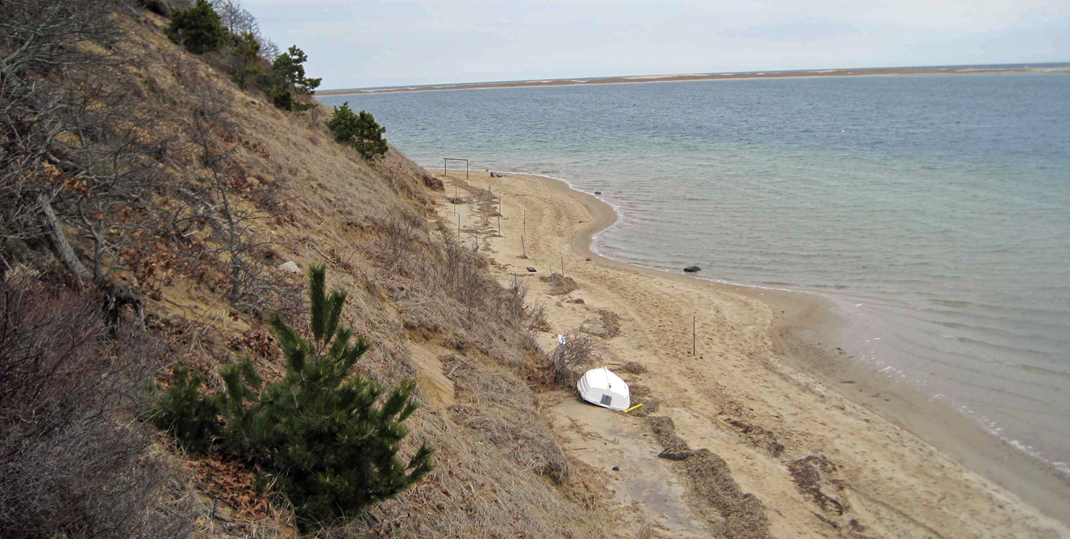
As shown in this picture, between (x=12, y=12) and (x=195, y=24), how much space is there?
14003 millimetres

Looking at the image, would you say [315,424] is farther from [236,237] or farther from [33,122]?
[236,237]

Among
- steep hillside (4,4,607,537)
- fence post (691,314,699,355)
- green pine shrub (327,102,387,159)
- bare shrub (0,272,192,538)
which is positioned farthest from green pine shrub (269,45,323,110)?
bare shrub (0,272,192,538)

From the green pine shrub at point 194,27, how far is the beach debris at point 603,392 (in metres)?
16.1

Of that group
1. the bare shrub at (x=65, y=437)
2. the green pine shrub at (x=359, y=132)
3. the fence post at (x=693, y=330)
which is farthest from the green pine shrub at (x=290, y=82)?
the bare shrub at (x=65, y=437)

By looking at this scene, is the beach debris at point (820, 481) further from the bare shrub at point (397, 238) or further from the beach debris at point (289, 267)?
the beach debris at point (289, 267)

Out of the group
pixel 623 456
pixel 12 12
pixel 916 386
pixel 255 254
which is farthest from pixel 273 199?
pixel 916 386

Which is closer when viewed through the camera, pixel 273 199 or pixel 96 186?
pixel 96 186

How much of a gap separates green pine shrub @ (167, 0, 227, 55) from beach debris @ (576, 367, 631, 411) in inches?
632

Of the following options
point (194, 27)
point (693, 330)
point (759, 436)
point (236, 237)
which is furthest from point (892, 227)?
point (236, 237)

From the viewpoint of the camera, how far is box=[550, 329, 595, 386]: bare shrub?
1175cm

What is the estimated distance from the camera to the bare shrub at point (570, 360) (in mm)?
11750

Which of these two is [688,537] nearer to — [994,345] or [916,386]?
[916,386]

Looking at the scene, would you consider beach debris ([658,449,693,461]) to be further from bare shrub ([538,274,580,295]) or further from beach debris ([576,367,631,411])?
bare shrub ([538,274,580,295])

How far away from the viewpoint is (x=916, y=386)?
14.0m
